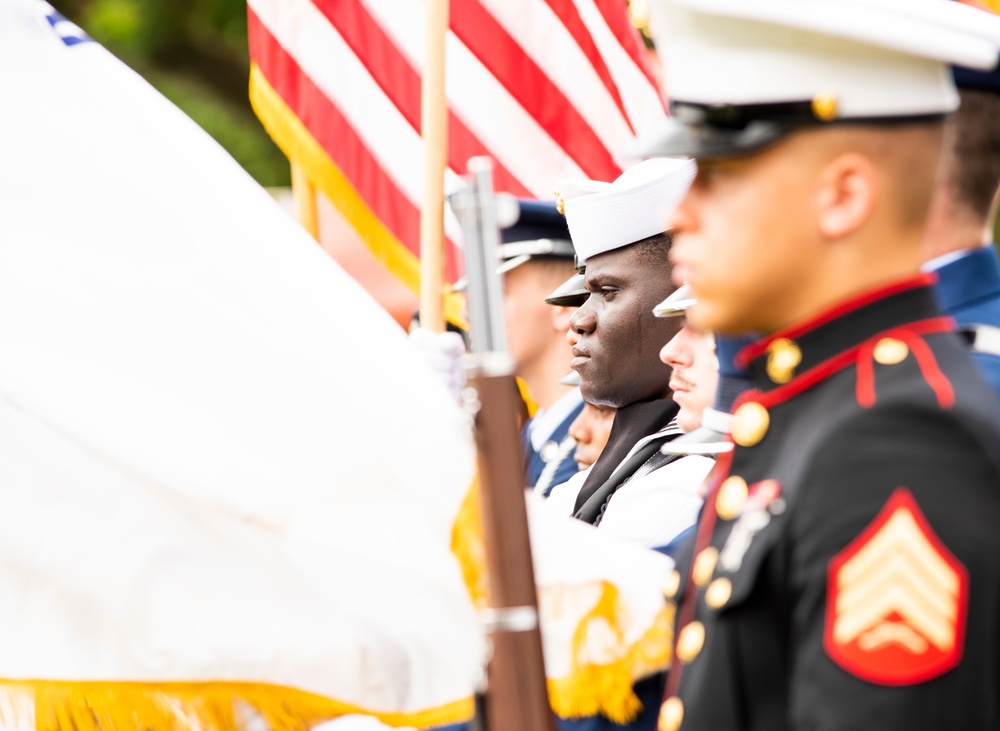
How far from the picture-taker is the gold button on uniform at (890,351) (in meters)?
1.69

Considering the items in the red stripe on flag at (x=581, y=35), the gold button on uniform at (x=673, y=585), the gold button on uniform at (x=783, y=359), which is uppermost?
the red stripe on flag at (x=581, y=35)

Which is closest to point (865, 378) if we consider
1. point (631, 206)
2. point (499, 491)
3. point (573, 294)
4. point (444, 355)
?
point (499, 491)

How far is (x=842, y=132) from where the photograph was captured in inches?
66.7

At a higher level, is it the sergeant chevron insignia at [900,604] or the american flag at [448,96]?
the american flag at [448,96]

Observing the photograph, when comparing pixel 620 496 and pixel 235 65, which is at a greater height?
pixel 235 65

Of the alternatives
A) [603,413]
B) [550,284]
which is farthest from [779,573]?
[550,284]

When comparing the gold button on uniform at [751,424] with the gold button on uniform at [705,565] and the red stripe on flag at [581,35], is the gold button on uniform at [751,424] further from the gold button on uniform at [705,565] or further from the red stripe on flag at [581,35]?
the red stripe on flag at [581,35]

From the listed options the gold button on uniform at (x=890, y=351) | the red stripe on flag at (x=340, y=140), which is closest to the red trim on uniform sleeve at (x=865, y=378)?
the gold button on uniform at (x=890, y=351)

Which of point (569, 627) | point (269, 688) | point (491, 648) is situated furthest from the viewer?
point (269, 688)

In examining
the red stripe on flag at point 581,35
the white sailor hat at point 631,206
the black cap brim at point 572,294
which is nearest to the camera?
the white sailor hat at point 631,206

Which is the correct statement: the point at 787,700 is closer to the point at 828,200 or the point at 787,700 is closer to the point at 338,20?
the point at 828,200

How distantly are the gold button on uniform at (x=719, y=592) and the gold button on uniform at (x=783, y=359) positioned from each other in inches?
10.0

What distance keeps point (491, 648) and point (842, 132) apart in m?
0.76

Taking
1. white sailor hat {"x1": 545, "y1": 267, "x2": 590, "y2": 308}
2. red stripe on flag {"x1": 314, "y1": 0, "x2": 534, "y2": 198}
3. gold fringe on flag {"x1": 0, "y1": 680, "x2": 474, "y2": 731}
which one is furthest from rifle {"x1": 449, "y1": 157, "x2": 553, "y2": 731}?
red stripe on flag {"x1": 314, "y1": 0, "x2": 534, "y2": 198}
